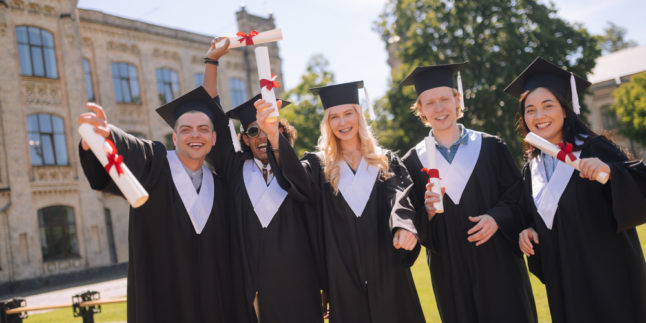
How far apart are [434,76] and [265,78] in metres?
1.63

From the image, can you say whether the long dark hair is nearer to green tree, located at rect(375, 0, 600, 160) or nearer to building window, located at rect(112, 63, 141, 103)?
green tree, located at rect(375, 0, 600, 160)

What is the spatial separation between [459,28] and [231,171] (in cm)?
1837

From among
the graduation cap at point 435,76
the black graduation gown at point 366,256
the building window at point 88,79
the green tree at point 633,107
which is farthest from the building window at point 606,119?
the black graduation gown at point 366,256

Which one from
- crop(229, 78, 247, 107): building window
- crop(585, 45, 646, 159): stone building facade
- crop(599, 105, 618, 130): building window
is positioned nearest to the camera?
crop(229, 78, 247, 107): building window

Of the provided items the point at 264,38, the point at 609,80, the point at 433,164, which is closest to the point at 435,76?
the point at 433,164

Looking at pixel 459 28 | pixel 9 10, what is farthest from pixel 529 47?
pixel 9 10

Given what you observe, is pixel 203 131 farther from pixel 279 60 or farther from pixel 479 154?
pixel 279 60

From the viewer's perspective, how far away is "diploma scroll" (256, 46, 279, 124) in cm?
356

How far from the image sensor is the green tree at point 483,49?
19.4 metres

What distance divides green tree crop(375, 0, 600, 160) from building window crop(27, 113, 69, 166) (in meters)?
13.8

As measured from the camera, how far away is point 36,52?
827 inches

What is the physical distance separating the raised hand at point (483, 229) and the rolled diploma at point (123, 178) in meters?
2.38

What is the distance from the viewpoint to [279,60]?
109ft

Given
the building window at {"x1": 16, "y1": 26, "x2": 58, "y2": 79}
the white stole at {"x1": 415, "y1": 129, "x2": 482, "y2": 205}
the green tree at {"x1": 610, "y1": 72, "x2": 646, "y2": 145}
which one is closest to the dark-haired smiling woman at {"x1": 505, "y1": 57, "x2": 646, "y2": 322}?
the white stole at {"x1": 415, "y1": 129, "x2": 482, "y2": 205}
